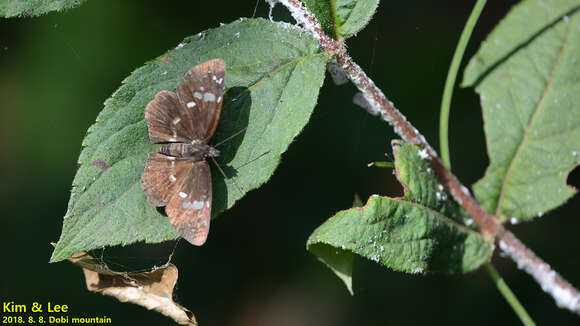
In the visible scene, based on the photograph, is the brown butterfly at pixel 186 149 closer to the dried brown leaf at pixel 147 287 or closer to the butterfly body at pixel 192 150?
the butterfly body at pixel 192 150

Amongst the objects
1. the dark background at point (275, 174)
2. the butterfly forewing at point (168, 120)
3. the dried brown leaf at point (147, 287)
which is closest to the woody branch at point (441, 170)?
the butterfly forewing at point (168, 120)

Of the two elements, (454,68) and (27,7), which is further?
(454,68)

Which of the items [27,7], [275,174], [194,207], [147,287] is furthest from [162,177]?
[275,174]

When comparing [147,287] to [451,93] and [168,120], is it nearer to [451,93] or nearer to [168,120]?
[168,120]

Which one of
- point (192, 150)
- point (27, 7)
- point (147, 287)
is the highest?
point (27, 7)

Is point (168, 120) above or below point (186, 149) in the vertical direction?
above

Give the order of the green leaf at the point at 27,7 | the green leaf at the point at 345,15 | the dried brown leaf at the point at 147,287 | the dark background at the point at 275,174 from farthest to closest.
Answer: the dark background at the point at 275,174, the dried brown leaf at the point at 147,287, the green leaf at the point at 345,15, the green leaf at the point at 27,7

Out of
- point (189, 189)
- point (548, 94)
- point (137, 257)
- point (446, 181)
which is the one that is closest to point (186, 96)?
point (189, 189)
